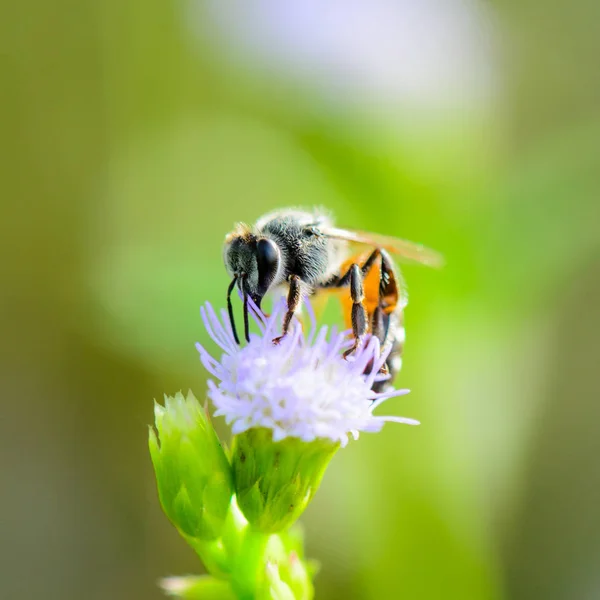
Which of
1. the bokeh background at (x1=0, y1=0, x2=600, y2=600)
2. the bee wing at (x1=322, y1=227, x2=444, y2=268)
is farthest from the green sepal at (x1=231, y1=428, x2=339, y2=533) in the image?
the bokeh background at (x1=0, y1=0, x2=600, y2=600)

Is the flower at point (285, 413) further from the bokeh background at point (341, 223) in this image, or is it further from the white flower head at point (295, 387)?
the bokeh background at point (341, 223)

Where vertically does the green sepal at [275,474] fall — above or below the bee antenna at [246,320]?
below

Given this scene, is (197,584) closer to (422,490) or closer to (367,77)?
(422,490)

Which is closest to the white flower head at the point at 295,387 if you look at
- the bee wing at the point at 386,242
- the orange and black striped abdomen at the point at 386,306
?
the orange and black striped abdomen at the point at 386,306

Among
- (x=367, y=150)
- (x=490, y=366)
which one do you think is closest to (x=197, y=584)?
(x=490, y=366)

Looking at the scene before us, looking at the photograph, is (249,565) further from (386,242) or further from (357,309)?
(386,242)

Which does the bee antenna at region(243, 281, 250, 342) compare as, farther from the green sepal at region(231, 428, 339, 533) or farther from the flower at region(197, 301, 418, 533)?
the green sepal at region(231, 428, 339, 533)

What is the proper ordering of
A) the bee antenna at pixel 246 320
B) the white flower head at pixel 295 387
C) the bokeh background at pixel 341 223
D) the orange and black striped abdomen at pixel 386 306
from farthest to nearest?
the bokeh background at pixel 341 223 < the orange and black striped abdomen at pixel 386 306 < the bee antenna at pixel 246 320 < the white flower head at pixel 295 387
